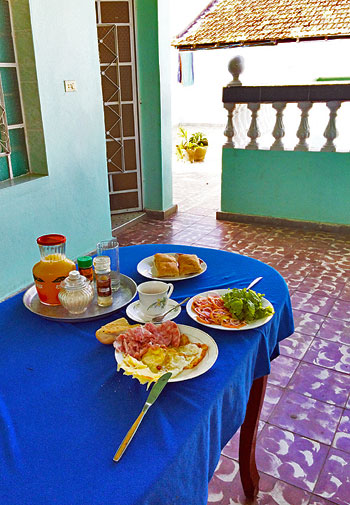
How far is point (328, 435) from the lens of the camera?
193cm

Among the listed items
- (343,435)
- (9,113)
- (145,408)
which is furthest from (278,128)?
(145,408)

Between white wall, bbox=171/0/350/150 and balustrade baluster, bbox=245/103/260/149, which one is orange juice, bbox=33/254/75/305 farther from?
white wall, bbox=171/0/350/150

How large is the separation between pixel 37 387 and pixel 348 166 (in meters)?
3.90

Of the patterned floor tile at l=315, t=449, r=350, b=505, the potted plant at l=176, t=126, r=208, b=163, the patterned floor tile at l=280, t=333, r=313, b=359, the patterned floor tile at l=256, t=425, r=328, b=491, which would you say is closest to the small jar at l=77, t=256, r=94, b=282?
the patterned floor tile at l=256, t=425, r=328, b=491

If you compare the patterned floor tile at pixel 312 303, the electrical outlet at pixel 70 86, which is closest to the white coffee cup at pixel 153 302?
the patterned floor tile at pixel 312 303

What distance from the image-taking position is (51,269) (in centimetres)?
139

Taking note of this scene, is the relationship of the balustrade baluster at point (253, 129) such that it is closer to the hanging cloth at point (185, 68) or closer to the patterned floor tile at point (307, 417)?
the patterned floor tile at point (307, 417)

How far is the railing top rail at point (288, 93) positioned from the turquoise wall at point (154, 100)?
0.71m

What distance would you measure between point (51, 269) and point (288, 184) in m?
3.62

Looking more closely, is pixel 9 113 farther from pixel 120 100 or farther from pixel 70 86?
pixel 120 100

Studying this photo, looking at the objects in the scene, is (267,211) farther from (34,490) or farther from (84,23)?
(34,490)

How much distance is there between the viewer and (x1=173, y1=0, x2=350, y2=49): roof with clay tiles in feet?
17.0

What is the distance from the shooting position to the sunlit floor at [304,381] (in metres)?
1.70

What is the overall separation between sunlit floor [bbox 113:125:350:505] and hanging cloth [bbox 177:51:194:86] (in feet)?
24.6
